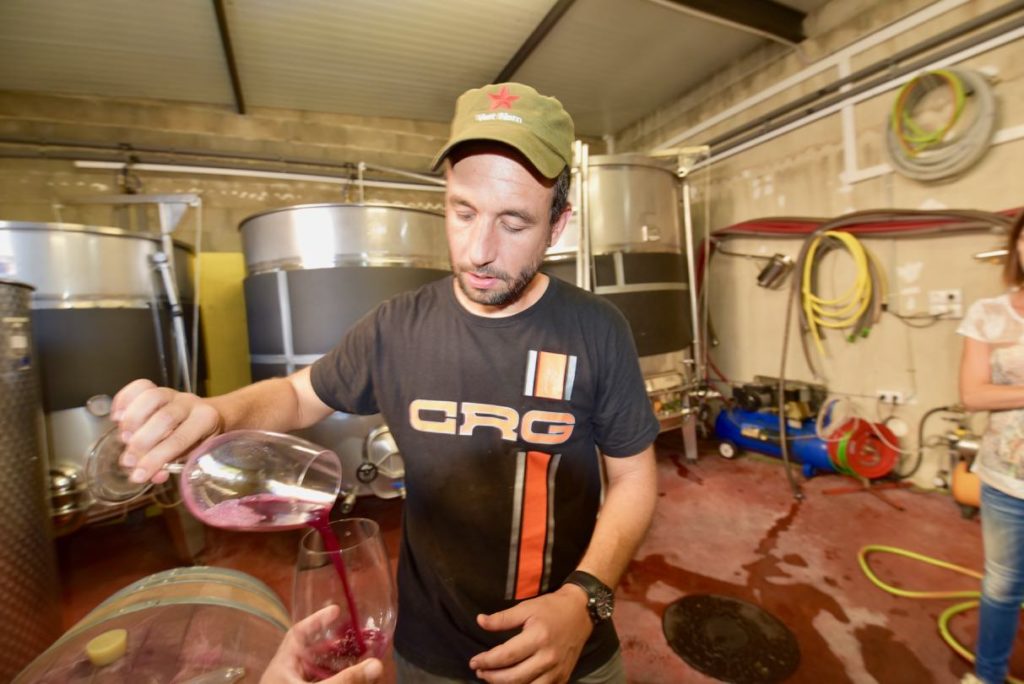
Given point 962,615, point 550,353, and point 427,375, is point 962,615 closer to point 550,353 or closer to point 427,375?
point 550,353

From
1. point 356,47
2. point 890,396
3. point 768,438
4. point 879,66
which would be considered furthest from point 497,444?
point 879,66

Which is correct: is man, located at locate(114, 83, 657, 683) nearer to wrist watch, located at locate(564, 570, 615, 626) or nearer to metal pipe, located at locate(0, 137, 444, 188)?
wrist watch, located at locate(564, 570, 615, 626)

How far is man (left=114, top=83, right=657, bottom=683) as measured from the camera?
93 cm

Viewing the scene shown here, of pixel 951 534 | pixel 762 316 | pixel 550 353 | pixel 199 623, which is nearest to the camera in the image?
pixel 199 623

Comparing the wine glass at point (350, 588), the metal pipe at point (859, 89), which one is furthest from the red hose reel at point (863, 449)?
the wine glass at point (350, 588)

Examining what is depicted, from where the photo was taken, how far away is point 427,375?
1.01m

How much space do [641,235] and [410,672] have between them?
10.1ft

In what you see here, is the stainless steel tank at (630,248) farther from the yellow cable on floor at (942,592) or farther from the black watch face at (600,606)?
the black watch face at (600,606)

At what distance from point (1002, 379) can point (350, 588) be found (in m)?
2.11

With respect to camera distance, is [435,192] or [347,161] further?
[435,192]

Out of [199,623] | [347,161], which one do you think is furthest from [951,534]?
[347,161]

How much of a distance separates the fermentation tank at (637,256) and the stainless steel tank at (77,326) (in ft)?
8.18

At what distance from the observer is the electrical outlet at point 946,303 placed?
2863 millimetres

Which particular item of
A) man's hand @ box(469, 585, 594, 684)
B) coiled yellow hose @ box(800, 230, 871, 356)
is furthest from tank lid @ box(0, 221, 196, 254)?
coiled yellow hose @ box(800, 230, 871, 356)
